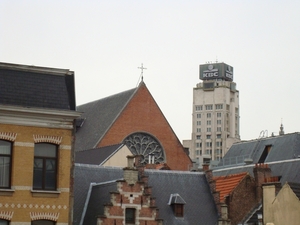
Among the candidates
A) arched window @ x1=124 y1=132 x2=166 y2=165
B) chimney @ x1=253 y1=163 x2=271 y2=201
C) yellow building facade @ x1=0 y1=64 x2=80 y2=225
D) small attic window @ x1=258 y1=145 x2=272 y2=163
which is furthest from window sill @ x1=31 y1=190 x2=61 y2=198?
arched window @ x1=124 y1=132 x2=166 y2=165

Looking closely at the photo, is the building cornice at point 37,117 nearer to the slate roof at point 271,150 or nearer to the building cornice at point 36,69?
the building cornice at point 36,69

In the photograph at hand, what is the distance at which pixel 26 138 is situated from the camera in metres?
34.2

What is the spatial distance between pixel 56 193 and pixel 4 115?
380 cm

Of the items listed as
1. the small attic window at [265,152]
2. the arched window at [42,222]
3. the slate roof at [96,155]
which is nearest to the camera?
the arched window at [42,222]

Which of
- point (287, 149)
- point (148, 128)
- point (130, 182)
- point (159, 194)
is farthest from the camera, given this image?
point (148, 128)

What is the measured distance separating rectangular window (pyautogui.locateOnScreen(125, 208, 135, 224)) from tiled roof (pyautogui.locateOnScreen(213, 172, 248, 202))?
7184 mm

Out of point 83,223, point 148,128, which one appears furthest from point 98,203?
point 148,128

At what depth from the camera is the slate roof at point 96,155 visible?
58719 mm

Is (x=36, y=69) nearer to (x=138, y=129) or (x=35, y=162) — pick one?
(x=35, y=162)

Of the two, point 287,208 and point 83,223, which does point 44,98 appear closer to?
point 83,223

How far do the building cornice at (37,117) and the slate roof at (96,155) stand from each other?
23193 mm

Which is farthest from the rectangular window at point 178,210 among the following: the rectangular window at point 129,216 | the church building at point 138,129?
the church building at point 138,129

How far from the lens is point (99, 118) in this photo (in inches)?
3115

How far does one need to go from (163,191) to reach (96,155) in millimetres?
16970
